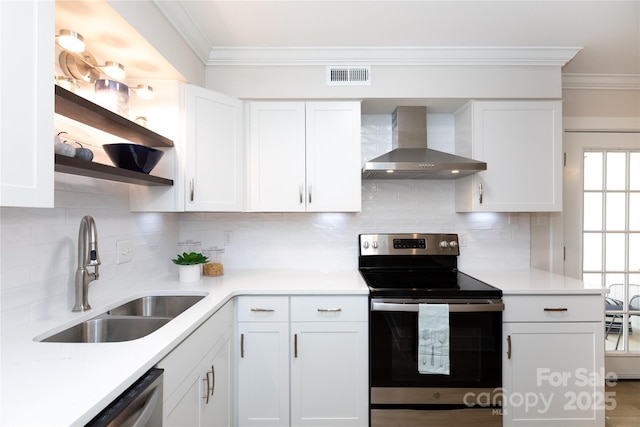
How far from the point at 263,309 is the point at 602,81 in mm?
3134

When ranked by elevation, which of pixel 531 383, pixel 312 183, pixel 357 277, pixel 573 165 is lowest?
pixel 531 383

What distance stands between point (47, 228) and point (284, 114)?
4.82 ft

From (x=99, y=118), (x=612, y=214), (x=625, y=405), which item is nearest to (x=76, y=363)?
(x=99, y=118)

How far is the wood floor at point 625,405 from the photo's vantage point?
2.12 metres

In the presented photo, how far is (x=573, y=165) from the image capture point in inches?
102

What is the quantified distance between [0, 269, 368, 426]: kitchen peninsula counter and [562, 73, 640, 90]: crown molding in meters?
3.06

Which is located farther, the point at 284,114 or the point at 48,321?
the point at 284,114

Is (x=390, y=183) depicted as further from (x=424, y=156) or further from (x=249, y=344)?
(x=249, y=344)

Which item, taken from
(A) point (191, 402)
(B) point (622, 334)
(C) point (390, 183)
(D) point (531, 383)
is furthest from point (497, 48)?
(A) point (191, 402)

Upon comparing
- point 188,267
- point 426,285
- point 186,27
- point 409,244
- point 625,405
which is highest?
point 186,27

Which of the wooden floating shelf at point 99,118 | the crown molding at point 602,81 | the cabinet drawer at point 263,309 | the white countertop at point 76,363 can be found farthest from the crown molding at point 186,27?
the crown molding at point 602,81

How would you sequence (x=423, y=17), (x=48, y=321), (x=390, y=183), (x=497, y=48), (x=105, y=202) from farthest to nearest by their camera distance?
(x=390, y=183) → (x=497, y=48) → (x=423, y=17) → (x=105, y=202) → (x=48, y=321)

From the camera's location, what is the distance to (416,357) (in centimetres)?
185

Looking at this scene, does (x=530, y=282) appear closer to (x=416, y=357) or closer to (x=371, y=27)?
(x=416, y=357)
